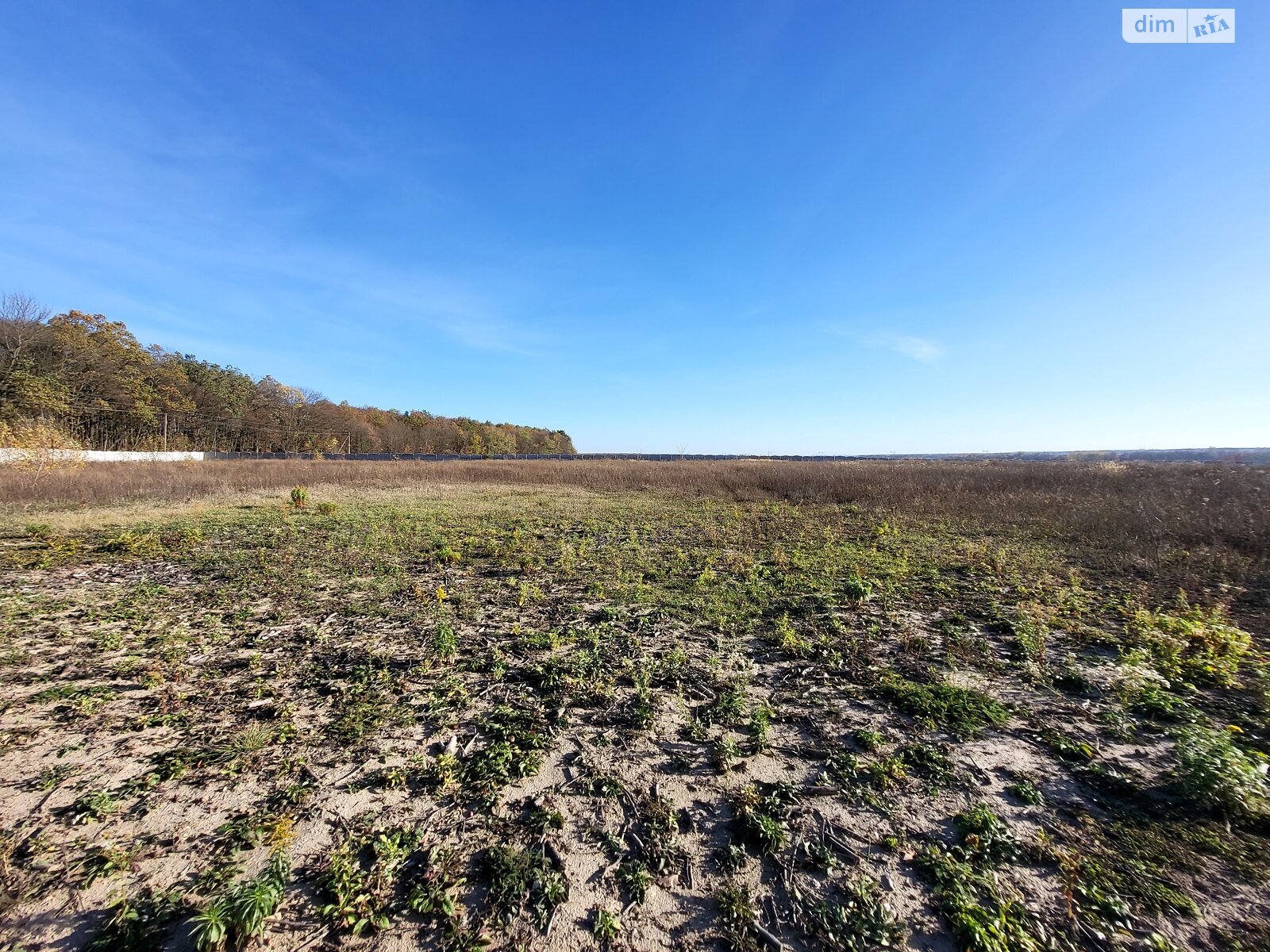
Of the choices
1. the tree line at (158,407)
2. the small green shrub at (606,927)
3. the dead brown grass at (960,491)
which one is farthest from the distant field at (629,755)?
the tree line at (158,407)

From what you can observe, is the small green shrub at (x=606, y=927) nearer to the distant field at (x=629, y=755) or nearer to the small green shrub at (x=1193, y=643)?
the distant field at (x=629, y=755)

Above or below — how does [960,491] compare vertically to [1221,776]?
above

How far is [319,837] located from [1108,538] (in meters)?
15.9

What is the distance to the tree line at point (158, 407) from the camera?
31.6 m

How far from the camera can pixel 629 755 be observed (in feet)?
11.8

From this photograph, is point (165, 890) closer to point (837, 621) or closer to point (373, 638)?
point (373, 638)

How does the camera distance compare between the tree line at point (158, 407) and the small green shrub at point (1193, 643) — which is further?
the tree line at point (158, 407)

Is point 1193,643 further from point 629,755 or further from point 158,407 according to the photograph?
point 158,407

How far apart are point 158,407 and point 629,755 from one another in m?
70.3

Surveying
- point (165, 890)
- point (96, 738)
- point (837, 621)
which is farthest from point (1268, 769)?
point (96, 738)

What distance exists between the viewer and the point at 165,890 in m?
2.32

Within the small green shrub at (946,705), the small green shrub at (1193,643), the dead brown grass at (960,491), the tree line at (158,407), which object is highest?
the tree line at (158,407)

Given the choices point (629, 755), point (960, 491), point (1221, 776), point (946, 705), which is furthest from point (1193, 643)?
point (960, 491)

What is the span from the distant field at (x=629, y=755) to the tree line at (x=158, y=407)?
18.8 m
